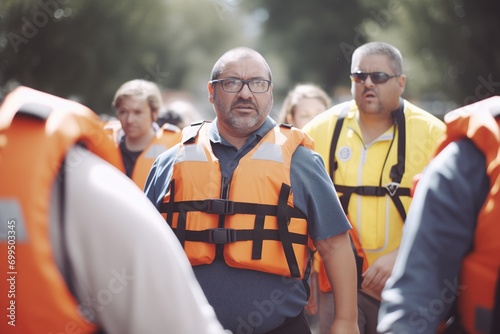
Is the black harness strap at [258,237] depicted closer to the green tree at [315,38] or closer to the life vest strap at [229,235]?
the life vest strap at [229,235]

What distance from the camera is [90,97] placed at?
2161cm

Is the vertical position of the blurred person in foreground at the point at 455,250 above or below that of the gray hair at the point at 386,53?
below

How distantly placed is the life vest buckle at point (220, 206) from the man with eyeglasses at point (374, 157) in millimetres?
1355

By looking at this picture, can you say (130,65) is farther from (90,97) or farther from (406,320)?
(406,320)

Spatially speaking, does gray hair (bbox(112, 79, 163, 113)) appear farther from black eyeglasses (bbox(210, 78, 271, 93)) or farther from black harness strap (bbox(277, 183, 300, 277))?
black harness strap (bbox(277, 183, 300, 277))

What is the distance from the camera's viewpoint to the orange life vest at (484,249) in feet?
6.48

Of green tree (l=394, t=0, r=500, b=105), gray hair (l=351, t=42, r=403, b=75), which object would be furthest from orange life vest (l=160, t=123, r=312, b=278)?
green tree (l=394, t=0, r=500, b=105)

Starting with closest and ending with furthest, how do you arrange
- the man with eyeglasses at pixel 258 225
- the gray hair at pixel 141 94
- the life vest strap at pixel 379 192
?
the man with eyeglasses at pixel 258 225
the life vest strap at pixel 379 192
the gray hair at pixel 141 94

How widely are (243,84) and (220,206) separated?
0.73 meters

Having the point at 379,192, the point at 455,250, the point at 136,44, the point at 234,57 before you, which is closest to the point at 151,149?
the point at 379,192

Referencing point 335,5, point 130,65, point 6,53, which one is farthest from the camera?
point 335,5

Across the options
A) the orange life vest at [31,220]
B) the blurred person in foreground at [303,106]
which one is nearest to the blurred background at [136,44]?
the blurred person in foreground at [303,106]

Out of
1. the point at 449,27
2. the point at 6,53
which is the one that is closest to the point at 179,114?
the point at 6,53

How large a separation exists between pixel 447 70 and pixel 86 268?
19125mm
